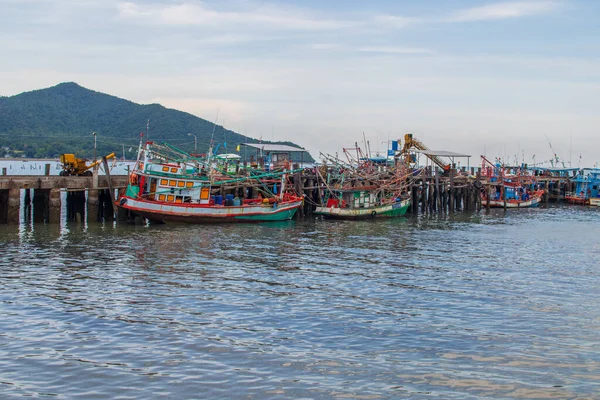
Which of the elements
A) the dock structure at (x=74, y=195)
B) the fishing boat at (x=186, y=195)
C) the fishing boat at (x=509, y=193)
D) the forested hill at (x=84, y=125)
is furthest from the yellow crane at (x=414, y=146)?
the forested hill at (x=84, y=125)

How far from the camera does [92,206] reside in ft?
141

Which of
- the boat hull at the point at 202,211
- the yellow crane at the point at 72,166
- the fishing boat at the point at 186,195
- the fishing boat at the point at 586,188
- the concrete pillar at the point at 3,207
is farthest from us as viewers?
the fishing boat at the point at 586,188

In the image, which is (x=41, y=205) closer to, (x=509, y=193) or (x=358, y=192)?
(x=358, y=192)

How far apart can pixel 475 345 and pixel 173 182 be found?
3123 centimetres

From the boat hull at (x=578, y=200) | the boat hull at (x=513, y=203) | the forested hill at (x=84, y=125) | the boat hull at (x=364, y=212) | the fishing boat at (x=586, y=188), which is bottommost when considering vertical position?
the boat hull at (x=364, y=212)

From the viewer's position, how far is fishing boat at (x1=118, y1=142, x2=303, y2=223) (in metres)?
42.8

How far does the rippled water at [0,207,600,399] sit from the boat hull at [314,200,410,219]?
17.5 meters

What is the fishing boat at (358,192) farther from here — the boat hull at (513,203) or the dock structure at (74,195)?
the boat hull at (513,203)

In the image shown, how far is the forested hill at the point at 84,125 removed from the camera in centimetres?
15650

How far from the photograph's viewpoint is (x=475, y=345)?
15766 millimetres

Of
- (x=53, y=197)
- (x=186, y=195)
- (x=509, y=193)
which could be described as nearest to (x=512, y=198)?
(x=509, y=193)

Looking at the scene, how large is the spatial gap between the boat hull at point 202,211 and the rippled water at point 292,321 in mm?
7713

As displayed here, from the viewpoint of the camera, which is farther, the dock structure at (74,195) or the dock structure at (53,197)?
the dock structure at (74,195)

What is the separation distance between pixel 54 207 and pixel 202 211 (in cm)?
931
